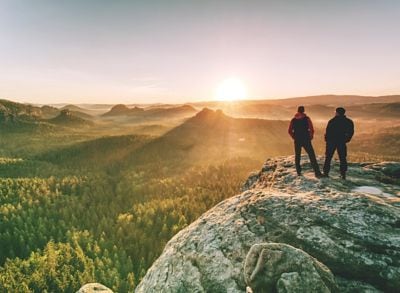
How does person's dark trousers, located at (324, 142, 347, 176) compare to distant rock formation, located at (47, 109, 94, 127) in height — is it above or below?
above

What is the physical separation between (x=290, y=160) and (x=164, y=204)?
2157 cm

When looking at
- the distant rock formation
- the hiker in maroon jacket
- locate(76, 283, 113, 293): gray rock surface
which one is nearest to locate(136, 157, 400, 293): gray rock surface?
the hiker in maroon jacket

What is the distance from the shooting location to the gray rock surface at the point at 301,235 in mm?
10127

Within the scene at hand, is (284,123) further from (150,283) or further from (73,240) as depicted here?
(150,283)

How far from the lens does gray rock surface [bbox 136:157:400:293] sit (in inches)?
399

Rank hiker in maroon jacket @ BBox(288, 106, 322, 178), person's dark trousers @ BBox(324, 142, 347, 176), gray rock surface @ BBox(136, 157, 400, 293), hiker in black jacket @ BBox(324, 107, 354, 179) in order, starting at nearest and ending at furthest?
gray rock surface @ BBox(136, 157, 400, 293) → hiker in black jacket @ BBox(324, 107, 354, 179) → person's dark trousers @ BBox(324, 142, 347, 176) → hiker in maroon jacket @ BBox(288, 106, 322, 178)

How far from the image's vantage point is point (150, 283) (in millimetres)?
13461

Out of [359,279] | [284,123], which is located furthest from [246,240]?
[284,123]

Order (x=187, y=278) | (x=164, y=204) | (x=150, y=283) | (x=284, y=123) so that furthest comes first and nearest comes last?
(x=284, y=123)
(x=164, y=204)
(x=150, y=283)
(x=187, y=278)

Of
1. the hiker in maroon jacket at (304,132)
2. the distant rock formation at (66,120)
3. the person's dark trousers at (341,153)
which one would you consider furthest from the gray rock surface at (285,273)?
the distant rock formation at (66,120)

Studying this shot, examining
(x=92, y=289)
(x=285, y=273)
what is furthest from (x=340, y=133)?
(x=92, y=289)

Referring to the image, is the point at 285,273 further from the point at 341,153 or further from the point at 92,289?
the point at 92,289

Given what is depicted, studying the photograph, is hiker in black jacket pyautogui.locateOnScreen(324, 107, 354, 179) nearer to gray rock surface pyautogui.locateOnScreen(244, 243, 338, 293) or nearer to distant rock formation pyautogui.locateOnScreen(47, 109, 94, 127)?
gray rock surface pyautogui.locateOnScreen(244, 243, 338, 293)

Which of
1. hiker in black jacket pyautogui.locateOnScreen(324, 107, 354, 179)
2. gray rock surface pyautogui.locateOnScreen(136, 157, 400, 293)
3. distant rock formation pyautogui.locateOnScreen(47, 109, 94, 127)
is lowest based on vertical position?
distant rock formation pyautogui.locateOnScreen(47, 109, 94, 127)
